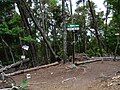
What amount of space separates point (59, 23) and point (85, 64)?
15800 millimetres

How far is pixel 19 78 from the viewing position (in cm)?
1404

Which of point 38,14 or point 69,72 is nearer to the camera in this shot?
point 69,72

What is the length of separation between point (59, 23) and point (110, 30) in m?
5.26

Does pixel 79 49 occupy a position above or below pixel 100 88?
below

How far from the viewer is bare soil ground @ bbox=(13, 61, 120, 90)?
10.3 m

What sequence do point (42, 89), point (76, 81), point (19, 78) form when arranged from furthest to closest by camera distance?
point (19, 78)
point (76, 81)
point (42, 89)

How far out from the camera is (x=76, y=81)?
471 inches

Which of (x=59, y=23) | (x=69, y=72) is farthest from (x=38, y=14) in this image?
(x=69, y=72)

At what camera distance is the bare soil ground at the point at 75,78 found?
10305 millimetres

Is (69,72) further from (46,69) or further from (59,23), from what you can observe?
(59,23)

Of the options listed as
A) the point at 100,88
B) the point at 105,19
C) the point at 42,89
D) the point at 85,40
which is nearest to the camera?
the point at 100,88

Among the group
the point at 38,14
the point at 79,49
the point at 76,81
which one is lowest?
the point at 79,49

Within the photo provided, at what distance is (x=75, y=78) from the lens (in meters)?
12.7

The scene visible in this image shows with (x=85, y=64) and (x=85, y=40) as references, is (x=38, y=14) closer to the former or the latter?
(x=85, y=40)
